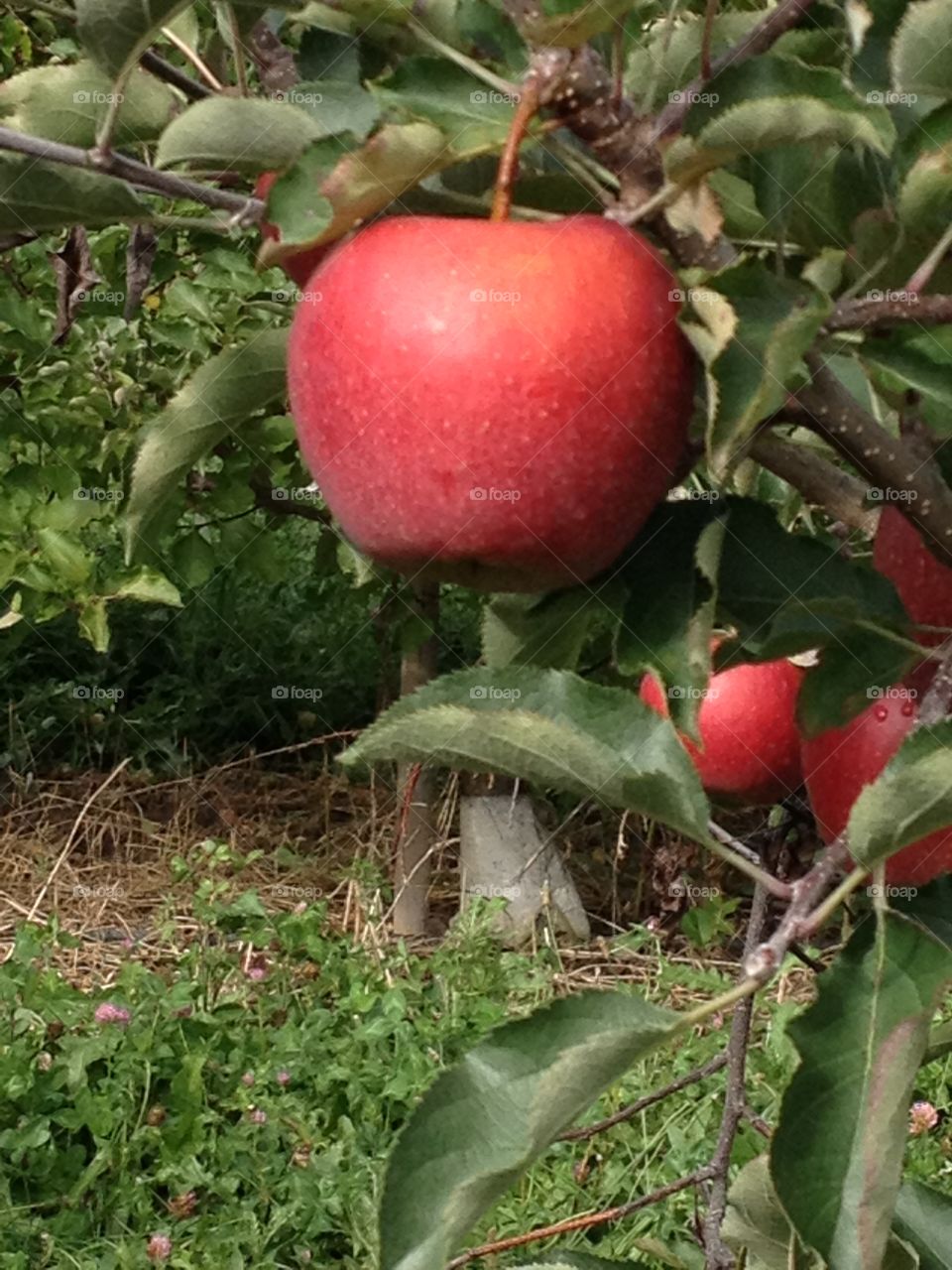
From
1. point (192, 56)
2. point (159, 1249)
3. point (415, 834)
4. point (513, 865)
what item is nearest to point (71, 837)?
point (415, 834)

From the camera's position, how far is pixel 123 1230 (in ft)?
5.78

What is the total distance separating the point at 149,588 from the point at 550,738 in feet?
5.02

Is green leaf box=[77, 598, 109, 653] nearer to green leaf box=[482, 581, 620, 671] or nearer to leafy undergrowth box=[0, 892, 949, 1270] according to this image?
leafy undergrowth box=[0, 892, 949, 1270]

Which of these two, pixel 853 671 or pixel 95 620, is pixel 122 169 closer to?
pixel 853 671

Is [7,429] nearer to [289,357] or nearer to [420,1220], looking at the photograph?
[289,357]

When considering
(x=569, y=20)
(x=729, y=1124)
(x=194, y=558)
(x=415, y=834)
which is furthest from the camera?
(x=415, y=834)

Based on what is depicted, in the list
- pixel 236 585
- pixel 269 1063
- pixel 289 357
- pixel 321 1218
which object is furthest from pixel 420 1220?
pixel 236 585

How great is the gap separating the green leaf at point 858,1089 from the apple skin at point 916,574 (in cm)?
15

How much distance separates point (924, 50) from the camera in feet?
1.73

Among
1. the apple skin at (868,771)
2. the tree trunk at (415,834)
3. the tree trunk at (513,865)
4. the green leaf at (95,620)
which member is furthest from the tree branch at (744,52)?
the tree trunk at (513,865)

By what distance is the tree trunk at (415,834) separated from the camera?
2512 mm

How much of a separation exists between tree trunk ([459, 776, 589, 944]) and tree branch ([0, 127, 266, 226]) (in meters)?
2.10

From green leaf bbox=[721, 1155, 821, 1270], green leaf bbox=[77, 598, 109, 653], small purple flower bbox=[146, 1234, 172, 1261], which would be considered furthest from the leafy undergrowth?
green leaf bbox=[721, 1155, 821, 1270]

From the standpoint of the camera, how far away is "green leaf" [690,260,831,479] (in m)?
0.46
